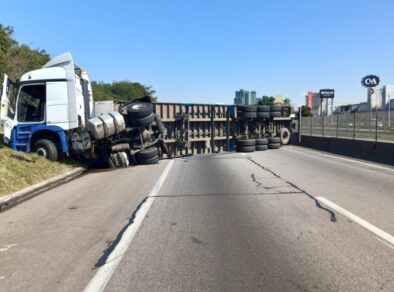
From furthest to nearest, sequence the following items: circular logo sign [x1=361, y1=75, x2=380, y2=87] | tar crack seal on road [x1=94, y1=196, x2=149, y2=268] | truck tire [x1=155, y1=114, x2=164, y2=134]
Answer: circular logo sign [x1=361, y1=75, x2=380, y2=87] < truck tire [x1=155, y1=114, x2=164, y2=134] < tar crack seal on road [x1=94, y1=196, x2=149, y2=268]

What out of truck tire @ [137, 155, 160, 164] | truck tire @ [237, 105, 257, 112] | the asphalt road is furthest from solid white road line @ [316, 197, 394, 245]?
truck tire @ [237, 105, 257, 112]

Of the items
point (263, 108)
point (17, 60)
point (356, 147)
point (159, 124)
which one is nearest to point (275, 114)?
point (263, 108)

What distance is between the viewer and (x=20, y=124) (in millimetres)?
16578

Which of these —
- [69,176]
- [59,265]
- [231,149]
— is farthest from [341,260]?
[231,149]

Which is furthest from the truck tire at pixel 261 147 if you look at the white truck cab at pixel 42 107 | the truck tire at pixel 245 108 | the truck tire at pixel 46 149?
the truck tire at pixel 46 149

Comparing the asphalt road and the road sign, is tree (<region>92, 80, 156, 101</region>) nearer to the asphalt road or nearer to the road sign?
the road sign

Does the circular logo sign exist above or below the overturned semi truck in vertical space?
above

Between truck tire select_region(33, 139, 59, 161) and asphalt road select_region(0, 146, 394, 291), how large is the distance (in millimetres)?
4511

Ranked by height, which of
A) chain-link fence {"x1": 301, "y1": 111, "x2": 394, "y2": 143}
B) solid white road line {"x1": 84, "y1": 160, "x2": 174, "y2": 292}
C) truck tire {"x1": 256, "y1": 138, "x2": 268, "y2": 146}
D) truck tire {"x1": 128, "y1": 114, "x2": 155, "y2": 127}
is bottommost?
solid white road line {"x1": 84, "y1": 160, "x2": 174, "y2": 292}

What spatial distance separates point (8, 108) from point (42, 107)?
3.82 ft

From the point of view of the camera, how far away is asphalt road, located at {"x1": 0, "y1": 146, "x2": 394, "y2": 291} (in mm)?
5086

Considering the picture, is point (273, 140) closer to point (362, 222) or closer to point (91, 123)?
point (91, 123)

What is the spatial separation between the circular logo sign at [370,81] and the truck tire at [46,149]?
64.3 feet

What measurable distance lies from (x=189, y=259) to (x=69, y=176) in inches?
396
